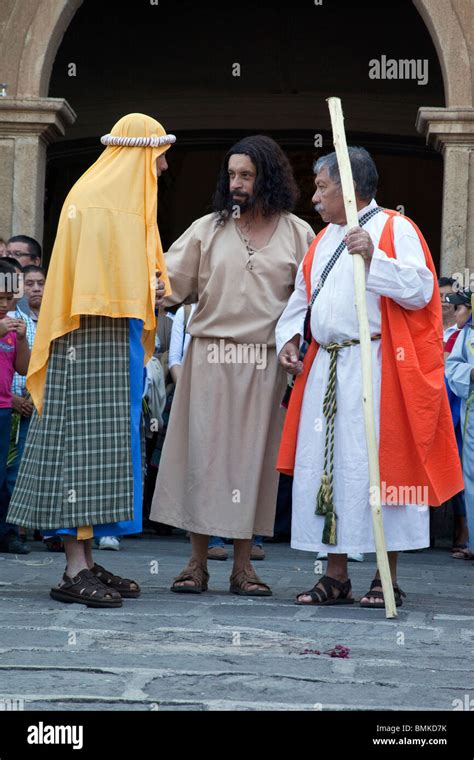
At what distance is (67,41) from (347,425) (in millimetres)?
9197

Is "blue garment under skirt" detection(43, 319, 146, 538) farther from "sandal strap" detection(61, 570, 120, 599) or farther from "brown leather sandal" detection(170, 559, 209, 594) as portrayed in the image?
"brown leather sandal" detection(170, 559, 209, 594)

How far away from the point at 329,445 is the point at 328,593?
1.88ft

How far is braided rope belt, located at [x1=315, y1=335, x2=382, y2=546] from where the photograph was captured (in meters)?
5.69

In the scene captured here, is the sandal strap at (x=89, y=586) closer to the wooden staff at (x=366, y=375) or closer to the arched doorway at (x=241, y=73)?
the wooden staff at (x=366, y=375)

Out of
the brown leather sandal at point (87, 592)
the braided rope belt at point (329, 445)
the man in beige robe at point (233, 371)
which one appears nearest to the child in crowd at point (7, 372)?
the man in beige robe at point (233, 371)

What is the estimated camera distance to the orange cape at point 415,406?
562 cm

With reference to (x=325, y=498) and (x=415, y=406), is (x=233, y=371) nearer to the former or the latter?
(x=325, y=498)

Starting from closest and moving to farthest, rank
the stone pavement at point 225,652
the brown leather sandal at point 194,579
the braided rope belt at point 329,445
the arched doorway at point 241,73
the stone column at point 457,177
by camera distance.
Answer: the stone pavement at point 225,652
the braided rope belt at point 329,445
the brown leather sandal at point 194,579
the stone column at point 457,177
the arched doorway at point 241,73

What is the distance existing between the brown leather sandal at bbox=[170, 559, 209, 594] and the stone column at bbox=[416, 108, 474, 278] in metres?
4.22

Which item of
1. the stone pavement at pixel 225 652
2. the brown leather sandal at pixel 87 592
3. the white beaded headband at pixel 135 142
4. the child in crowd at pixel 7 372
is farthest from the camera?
the child in crowd at pixel 7 372

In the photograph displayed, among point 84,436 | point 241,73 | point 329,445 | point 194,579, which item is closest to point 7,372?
point 194,579

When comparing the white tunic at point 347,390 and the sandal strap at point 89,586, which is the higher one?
the white tunic at point 347,390

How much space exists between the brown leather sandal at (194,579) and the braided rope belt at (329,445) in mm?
554

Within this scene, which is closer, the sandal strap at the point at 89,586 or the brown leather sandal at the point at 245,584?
the sandal strap at the point at 89,586
